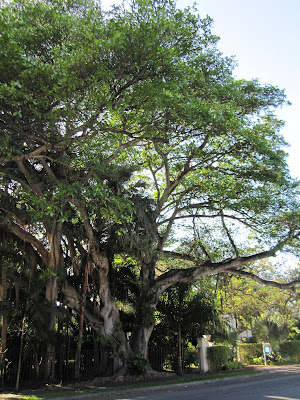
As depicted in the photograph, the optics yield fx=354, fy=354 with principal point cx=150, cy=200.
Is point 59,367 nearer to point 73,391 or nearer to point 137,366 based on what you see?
point 73,391

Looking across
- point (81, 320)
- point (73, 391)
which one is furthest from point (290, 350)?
point (73, 391)

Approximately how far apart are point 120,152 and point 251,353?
1816cm

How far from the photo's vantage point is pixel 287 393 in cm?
1035

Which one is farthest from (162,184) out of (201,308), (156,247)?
(201,308)

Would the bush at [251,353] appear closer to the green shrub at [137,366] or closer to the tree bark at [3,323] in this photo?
the green shrub at [137,366]

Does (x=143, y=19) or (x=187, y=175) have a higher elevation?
(x=143, y=19)

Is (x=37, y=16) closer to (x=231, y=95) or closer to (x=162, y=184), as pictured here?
(x=231, y=95)

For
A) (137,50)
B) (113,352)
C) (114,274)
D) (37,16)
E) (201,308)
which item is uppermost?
(37,16)

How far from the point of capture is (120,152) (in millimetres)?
13609

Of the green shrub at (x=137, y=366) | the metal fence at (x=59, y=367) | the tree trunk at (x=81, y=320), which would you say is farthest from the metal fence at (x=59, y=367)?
the green shrub at (x=137, y=366)

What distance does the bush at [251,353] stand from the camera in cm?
2397

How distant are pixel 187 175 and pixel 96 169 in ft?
19.4

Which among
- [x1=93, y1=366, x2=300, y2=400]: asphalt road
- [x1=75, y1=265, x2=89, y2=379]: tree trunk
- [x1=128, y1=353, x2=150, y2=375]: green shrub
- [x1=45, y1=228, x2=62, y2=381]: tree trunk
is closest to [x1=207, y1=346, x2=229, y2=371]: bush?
[x1=93, y1=366, x2=300, y2=400]: asphalt road

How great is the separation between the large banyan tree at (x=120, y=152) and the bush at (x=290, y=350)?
10440mm
